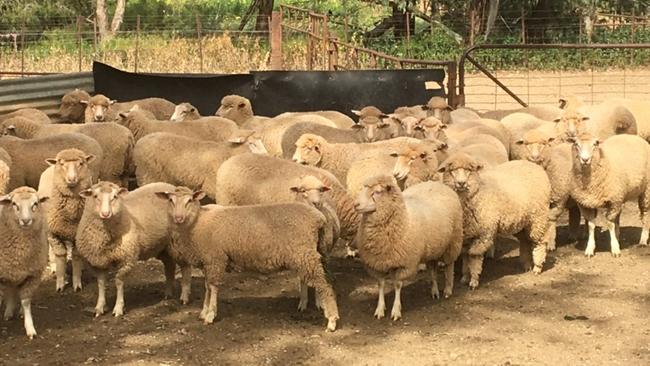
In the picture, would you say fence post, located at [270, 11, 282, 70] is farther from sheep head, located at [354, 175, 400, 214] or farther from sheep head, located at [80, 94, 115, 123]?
sheep head, located at [354, 175, 400, 214]

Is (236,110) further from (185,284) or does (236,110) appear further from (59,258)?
(185,284)

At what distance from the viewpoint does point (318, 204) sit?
8711 millimetres

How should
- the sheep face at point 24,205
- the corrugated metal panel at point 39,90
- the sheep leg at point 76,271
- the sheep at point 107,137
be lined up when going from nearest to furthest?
the sheep face at point 24,205 → the sheep leg at point 76,271 → the sheep at point 107,137 → the corrugated metal panel at point 39,90

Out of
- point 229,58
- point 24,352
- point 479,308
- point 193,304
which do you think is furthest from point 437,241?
point 229,58

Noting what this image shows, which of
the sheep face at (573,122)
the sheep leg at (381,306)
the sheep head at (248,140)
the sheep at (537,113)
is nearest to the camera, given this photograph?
the sheep leg at (381,306)

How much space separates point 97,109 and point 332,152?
141 inches

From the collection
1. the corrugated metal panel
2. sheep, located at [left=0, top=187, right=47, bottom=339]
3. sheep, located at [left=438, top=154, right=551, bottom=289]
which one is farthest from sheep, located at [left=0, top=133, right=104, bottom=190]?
sheep, located at [left=438, top=154, right=551, bottom=289]

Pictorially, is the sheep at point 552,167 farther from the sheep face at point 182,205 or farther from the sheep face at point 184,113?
the sheep face at point 184,113

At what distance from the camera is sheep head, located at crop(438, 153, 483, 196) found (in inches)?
359

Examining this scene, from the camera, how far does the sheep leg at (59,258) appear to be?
913 cm

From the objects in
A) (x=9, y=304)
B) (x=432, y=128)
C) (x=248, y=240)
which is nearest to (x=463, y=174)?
(x=248, y=240)

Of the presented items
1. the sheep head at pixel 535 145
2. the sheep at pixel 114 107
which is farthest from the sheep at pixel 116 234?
the sheep at pixel 114 107

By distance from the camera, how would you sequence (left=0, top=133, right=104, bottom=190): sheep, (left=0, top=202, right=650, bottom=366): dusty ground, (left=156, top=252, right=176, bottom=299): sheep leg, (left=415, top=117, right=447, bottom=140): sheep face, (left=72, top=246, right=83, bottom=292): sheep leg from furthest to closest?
1. (left=415, top=117, right=447, bottom=140): sheep face
2. (left=0, top=133, right=104, bottom=190): sheep
3. (left=72, top=246, right=83, bottom=292): sheep leg
4. (left=156, top=252, right=176, bottom=299): sheep leg
5. (left=0, top=202, right=650, bottom=366): dusty ground

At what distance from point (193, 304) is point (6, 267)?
5.52ft
